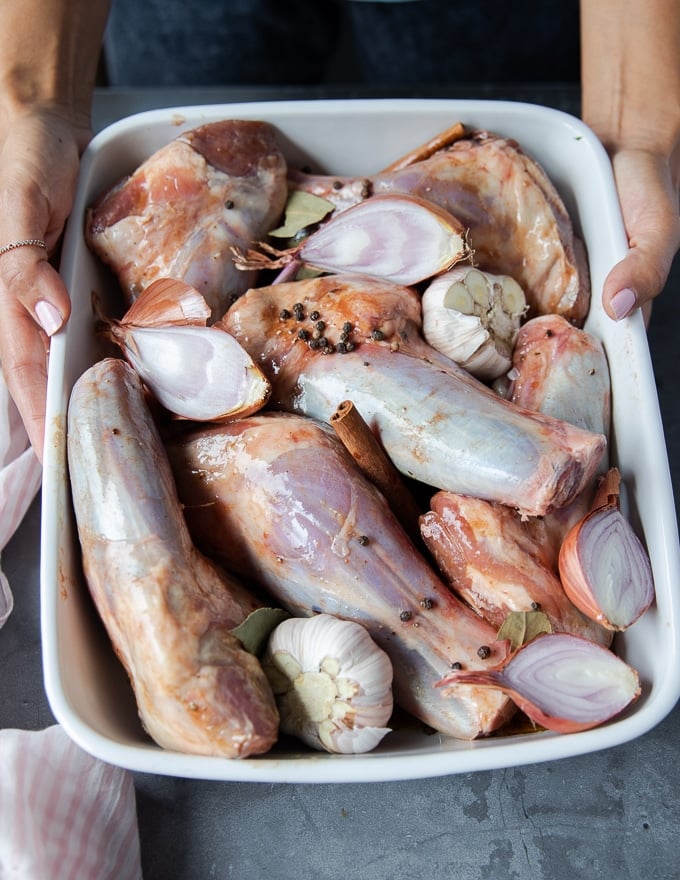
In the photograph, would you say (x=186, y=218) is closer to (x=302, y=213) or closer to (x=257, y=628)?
(x=302, y=213)

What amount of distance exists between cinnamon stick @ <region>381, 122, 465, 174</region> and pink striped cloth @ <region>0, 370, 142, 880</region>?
3.55ft

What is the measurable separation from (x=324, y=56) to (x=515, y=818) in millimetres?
2152

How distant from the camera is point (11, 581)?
1.56 m

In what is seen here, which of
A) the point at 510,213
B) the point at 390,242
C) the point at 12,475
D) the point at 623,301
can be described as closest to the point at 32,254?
the point at 12,475

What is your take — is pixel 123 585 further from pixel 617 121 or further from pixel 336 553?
pixel 617 121

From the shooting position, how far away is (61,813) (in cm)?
121

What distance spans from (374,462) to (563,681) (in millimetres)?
374

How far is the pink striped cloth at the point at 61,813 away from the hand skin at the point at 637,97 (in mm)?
1146

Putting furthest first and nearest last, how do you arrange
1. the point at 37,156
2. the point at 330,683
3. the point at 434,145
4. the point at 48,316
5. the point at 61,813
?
the point at 434,145
the point at 37,156
the point at 48,316
the point at 61,813
the point at 330,683

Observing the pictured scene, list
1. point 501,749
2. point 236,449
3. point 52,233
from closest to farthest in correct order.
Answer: point 501,749
point 236,449
point 52,233

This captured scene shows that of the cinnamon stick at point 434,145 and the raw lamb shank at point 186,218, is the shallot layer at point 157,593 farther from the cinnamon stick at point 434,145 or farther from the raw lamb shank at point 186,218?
the cinnamon stick at point 434,145

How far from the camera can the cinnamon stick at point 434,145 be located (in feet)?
5.08

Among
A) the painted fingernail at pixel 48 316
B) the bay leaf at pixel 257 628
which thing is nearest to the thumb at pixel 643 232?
the bay leaf at pixel 257 628

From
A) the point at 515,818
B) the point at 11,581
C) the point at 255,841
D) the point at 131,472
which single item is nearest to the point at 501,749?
the point at 515,818
